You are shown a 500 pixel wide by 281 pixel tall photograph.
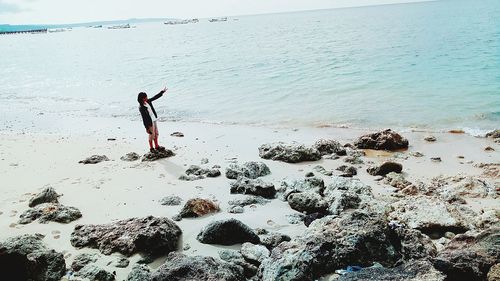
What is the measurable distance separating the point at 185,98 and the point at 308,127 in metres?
9.39

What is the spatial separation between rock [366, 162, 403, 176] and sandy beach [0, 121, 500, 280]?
0.52 ft

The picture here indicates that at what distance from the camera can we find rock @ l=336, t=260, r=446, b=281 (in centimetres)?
415

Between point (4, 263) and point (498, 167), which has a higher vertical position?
point (4, 263)

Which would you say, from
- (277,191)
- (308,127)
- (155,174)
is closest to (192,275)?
(277,191)

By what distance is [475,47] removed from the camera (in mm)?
34938

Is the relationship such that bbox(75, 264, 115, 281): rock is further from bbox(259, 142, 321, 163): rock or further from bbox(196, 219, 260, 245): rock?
bbox(259, 142, 321, 163): rock

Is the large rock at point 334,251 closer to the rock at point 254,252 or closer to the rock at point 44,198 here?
the rock at point 254,252

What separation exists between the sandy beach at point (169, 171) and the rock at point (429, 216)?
99cm

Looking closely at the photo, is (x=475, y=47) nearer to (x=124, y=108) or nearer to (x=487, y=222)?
(x=124, y=108)

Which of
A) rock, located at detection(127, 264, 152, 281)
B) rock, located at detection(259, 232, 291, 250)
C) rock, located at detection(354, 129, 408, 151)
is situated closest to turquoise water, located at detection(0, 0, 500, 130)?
rock, located at detection(354, 129, 408, 151)

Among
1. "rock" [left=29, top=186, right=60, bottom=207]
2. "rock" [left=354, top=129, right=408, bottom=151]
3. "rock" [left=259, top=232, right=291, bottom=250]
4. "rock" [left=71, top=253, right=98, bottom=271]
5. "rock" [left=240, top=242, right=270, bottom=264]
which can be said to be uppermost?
"rock" [left=29, top=186, right=60, bottom=207]

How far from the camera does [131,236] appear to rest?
5.94 meters

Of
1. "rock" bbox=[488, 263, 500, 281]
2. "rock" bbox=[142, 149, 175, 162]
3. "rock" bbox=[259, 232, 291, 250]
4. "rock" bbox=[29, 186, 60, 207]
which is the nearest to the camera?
"rock" bbox=[488, 263, 500, 281]

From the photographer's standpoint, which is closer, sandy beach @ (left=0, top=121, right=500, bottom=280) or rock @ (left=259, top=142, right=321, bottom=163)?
sandy beach @ (left=0, top=121, right=500, bottom=280)
